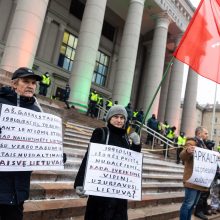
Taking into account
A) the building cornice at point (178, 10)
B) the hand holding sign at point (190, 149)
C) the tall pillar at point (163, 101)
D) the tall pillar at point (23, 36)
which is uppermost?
the building cornice at point (178, 10)

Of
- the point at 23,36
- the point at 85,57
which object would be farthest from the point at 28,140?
the point at 85,57

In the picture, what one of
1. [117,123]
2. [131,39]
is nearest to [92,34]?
[131,39]

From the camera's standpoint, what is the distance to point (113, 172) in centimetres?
316

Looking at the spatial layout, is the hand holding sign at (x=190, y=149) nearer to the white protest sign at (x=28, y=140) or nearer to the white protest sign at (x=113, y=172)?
the white protest sign at (x=113, y=172)

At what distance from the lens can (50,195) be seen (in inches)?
181

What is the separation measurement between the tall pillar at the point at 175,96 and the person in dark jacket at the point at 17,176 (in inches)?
920

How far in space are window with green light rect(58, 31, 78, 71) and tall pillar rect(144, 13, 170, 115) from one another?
23.0 ft

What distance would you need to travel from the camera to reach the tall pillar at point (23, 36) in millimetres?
12195

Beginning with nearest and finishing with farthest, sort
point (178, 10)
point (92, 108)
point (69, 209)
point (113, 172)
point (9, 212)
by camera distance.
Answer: point (9, 212) < point (113, 172) < point (69, 209) < point (92, 108) < point (178, 10)

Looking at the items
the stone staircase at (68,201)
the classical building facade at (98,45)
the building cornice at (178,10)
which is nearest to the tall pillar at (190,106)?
the classical building facade at (98,45)

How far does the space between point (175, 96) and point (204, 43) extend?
20222 millimetres

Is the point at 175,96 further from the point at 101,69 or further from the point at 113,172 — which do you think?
the point at 113,172

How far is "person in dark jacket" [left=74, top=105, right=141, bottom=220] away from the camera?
9.87 ft

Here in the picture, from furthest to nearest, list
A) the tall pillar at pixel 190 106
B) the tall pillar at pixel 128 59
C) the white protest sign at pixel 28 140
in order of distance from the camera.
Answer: the tall pillar at pixel 190 106 → the tall pillar at pixel 128 59 → the white protest sign at pixel 28 140
